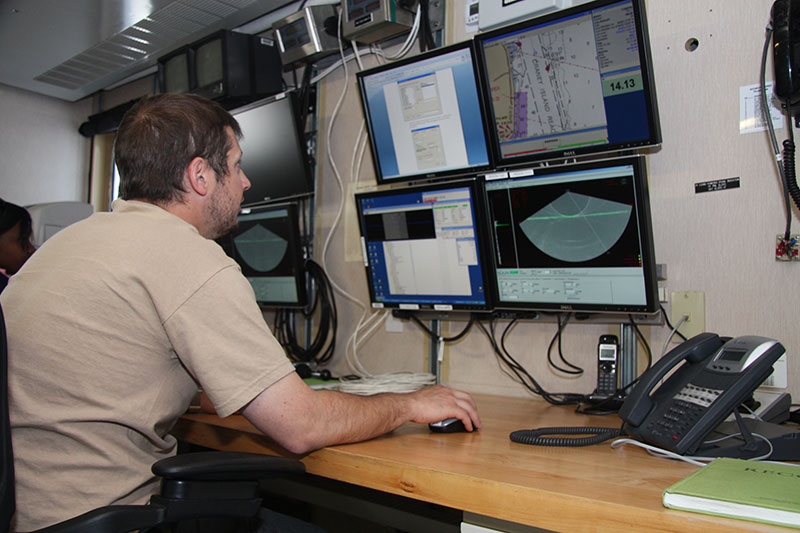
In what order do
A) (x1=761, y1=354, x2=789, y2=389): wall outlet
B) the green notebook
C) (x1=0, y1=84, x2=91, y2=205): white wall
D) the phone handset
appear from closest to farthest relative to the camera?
1. the green notebook
2. the phone handset
3. (x1=761, y1=354, x2=789, y2=389): wall outlet
4. (x1=0, y1=84, x2=91, y2=205): white wall

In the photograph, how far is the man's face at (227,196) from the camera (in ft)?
4.77

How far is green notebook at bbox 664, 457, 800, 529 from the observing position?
80 centimetres

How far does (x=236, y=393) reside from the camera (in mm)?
1101

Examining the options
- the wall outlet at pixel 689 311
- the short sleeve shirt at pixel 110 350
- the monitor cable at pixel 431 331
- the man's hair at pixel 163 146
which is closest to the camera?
the short sleeve shirt at pixel 110 350

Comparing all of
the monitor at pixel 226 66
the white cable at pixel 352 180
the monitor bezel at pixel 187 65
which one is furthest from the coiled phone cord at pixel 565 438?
the monitor bezel at pixel 187 65

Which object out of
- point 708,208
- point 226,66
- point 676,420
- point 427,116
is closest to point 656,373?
point 676,420

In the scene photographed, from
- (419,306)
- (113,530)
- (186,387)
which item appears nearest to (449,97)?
(419,306)

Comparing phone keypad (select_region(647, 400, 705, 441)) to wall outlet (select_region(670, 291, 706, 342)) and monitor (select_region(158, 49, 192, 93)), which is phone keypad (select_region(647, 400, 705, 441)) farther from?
monitor (select_region(158, 49, 192, 93))

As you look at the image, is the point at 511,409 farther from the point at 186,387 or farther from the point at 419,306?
the point at 186,387

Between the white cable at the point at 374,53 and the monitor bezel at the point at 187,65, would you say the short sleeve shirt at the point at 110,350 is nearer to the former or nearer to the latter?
the white cable at the point at 374,53

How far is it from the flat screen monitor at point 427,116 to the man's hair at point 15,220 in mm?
1912

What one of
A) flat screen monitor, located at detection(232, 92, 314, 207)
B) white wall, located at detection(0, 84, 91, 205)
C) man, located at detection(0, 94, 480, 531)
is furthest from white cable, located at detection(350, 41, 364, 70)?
white wall, located at detection(0, 84, 91, 205)

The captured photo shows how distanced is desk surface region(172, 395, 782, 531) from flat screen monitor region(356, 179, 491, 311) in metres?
0.49

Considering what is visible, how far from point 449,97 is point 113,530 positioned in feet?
4.66
